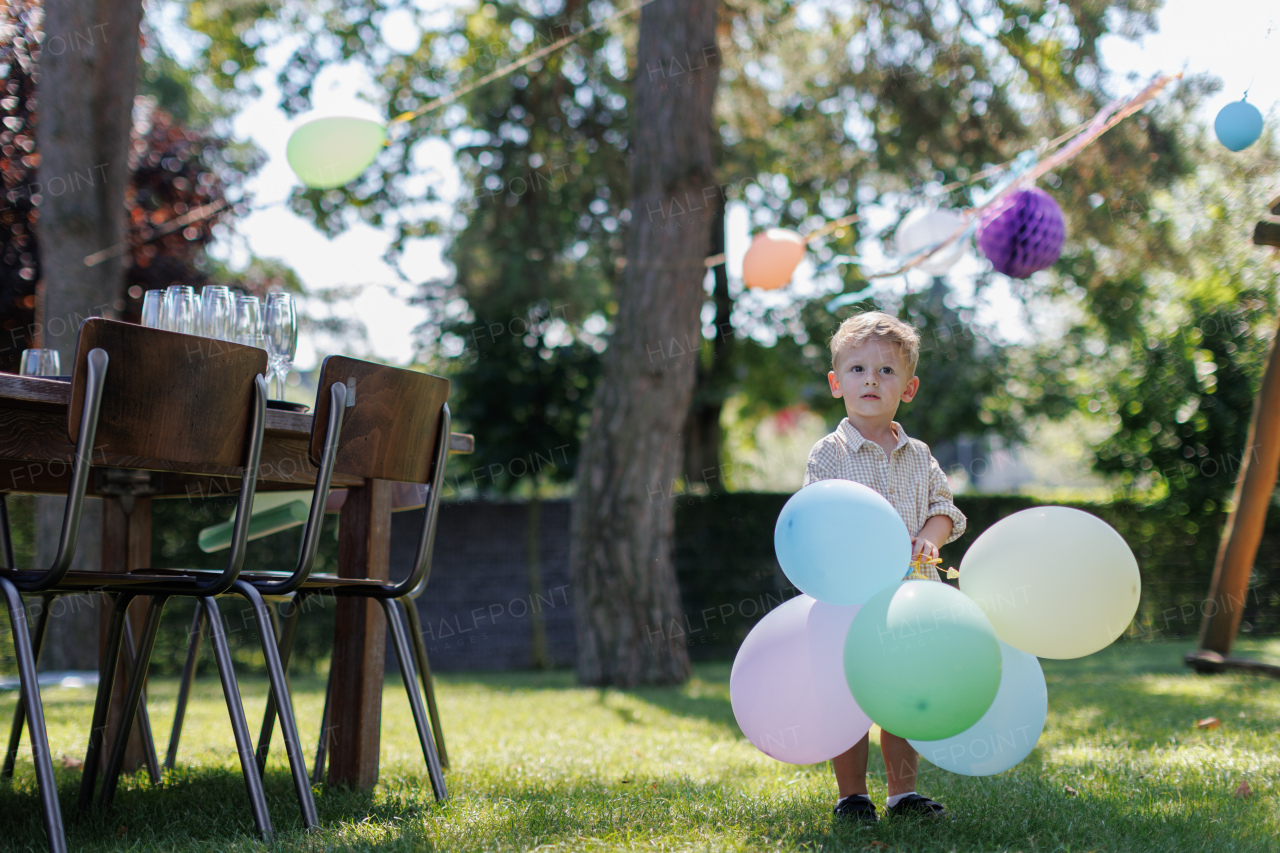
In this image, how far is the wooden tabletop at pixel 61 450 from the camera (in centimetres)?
181

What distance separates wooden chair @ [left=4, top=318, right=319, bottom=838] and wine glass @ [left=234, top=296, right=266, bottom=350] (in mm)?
419

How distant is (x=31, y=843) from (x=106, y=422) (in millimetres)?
915

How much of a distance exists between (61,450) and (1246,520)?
560 cm

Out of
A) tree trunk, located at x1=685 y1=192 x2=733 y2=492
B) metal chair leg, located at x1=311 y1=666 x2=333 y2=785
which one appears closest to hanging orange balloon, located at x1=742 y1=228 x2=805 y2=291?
metal chair leg, located at x1=311 y1=666 x2=333 y2=785

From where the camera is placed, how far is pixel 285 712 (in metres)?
2.02

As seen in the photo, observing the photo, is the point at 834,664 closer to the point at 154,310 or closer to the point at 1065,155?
the point at 154,310

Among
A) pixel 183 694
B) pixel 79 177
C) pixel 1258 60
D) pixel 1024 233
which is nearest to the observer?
pixel 183 694

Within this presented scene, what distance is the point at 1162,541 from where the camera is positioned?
920cm

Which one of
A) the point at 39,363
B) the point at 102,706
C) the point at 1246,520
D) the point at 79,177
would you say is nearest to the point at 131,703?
the point at 102,706

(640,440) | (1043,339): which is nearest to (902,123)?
(640,440)

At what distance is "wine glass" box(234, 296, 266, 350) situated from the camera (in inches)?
95.7

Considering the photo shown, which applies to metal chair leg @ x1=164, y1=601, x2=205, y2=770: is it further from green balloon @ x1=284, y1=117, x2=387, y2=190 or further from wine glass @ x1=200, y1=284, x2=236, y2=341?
green balloon @ x1=284, y1=117, x2=387, y2=190

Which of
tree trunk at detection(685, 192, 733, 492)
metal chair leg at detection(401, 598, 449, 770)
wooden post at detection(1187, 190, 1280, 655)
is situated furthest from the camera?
tree trunk at detection(685, 192, 733, 492)

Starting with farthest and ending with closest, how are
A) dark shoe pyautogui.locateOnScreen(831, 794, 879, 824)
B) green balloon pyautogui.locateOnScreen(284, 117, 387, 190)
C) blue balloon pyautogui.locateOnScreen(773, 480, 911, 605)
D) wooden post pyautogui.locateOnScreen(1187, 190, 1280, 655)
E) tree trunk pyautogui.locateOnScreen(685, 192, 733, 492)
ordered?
tree trunk pyautogui.locateOnScreen(685, 192, 733, 492) < wooden post pyautogui.locateOnScreen(1187, 190, 1280, 655) < green balloon pyautogui.locateOnScreen(284, 117, 387, 190) < dark shoe pyautogui.locateOnScreen(831, 794, 879, 824) < blue balloon pyautogui.locateOnScreen(773, 480, 911, 605)
